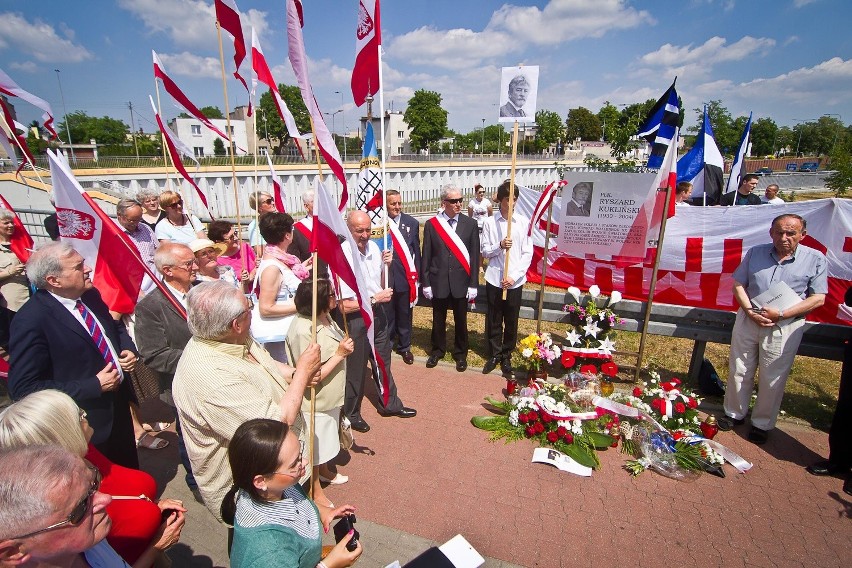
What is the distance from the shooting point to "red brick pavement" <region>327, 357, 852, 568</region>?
303 cm

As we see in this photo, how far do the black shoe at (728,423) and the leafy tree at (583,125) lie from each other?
9556cm

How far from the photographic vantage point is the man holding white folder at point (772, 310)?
12.8 feet

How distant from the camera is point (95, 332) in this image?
2.86m

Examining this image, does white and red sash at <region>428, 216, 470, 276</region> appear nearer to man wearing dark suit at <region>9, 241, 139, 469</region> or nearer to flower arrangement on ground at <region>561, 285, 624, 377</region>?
flower arrangement on ground at <region>561, 285, 624, 377</region>

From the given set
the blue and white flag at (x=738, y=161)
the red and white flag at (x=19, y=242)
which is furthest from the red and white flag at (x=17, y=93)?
the blue and white flag at (x=738, y=161)

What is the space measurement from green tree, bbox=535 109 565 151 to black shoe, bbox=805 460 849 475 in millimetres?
52032

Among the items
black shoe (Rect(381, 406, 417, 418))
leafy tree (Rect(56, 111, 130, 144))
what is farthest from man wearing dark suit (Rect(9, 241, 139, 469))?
leafy tree (Rect(56, 111, 130, 144))

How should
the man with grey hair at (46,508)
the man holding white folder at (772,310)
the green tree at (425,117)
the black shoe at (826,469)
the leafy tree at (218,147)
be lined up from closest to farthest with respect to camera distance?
the man with grey hair at (46,508)
the black shoe at (826,469)
the man holding white folder at (772,310)
the leafy tree at (218,147)
the green tree at (425,117)

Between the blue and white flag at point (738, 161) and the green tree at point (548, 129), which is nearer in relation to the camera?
the blue and white flag at point (738, 161)

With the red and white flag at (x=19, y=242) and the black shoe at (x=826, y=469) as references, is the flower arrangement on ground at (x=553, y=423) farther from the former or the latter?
the red and white flag at (x=19, y=242)

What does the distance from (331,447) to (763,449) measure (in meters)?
3.88

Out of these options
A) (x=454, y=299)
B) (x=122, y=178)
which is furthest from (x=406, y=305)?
(x=122, y=178)

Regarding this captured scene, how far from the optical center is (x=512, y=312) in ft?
18.1

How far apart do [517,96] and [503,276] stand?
2003mm
